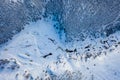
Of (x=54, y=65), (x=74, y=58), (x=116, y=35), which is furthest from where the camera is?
(x=116, y=35)

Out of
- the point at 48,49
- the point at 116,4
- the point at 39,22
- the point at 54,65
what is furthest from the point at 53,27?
the point at 116,4

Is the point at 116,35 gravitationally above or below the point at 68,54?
above

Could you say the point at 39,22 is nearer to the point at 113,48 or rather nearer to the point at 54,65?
the point at 54,65

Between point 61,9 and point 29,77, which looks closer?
point 29,77

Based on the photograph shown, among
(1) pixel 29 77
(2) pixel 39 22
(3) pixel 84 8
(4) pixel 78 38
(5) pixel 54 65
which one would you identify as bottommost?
(1) pixel 29 77

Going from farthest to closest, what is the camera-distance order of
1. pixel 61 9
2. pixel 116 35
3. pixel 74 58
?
pixel 61 9, pixel 116 35, pixel 74 58

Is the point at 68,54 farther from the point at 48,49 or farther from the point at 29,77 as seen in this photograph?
the point at 29,77
